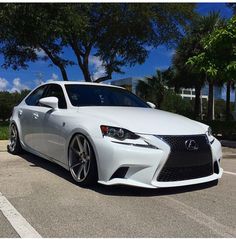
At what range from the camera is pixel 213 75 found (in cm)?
1295

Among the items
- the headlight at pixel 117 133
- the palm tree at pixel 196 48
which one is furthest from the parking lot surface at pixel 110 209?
the palm tree at pixel 196 48

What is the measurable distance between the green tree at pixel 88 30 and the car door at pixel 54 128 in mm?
10871

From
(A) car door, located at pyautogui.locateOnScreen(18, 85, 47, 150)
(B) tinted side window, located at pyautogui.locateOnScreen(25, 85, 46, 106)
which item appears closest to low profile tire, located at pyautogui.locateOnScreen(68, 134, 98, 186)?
(A) car door, located at pyautogui.locateOnScreen(18, 85, 47, 150)

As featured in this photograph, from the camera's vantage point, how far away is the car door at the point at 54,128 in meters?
6.42

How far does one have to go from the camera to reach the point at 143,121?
5.69m

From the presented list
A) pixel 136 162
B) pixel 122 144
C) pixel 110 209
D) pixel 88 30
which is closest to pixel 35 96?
pixel 122 144

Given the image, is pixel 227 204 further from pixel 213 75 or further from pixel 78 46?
pixel 78 46

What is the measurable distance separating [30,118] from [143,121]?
266cm

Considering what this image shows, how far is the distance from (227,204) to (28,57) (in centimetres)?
1988

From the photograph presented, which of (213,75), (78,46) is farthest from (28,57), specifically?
(213,75)

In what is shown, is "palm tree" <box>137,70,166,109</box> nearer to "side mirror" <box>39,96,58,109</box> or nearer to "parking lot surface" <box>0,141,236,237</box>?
"side mirror" <box>39,96,58,109</box>

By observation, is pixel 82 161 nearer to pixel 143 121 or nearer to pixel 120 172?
pixel 120 172

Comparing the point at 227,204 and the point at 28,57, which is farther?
the point at 28,57

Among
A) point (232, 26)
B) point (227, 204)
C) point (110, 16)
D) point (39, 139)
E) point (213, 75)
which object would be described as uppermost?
point (110, 16)
